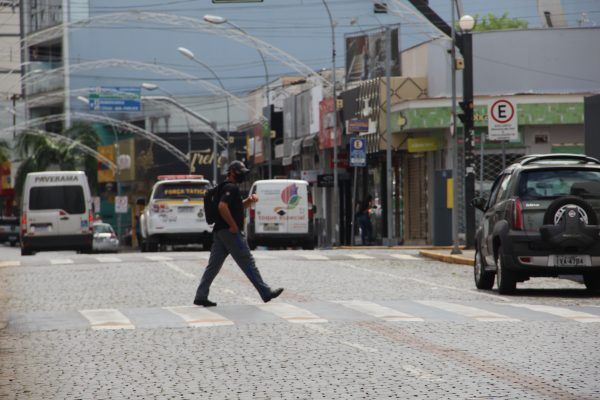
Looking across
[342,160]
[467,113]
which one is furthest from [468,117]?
[342,160]

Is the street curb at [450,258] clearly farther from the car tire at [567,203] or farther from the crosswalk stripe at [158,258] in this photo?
the car tire at [567,203]

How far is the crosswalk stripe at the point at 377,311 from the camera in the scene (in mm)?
16391

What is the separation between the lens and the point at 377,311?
17.4m

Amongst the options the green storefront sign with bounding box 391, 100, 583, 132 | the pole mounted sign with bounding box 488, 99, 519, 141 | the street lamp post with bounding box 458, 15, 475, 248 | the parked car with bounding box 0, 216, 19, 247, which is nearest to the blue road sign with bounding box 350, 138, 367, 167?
the green storefront sign with bounding box 391, 100, 583, 132

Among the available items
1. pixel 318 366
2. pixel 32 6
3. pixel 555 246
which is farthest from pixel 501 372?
pixel 32 6

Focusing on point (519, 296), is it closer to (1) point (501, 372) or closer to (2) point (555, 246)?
(2) point (555, 246)

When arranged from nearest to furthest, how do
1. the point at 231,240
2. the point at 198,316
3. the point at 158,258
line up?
the point at 198,316 → the point at 231,240 → the point at 158,258

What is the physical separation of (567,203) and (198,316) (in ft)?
19.5

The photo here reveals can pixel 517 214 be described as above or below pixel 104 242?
above

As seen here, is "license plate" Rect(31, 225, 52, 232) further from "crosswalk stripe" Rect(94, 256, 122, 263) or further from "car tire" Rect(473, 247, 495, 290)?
"car tire" Rect(473, 247, 495, 290)

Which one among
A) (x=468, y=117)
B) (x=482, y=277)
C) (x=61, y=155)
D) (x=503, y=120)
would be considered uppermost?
(x=61, y=155)

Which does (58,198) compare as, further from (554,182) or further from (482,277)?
(554,182)

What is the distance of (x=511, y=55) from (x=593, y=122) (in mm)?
20930

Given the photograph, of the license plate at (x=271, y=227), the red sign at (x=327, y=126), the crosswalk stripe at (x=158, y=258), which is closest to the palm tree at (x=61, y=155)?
the red sign at (x=327, y=126)
